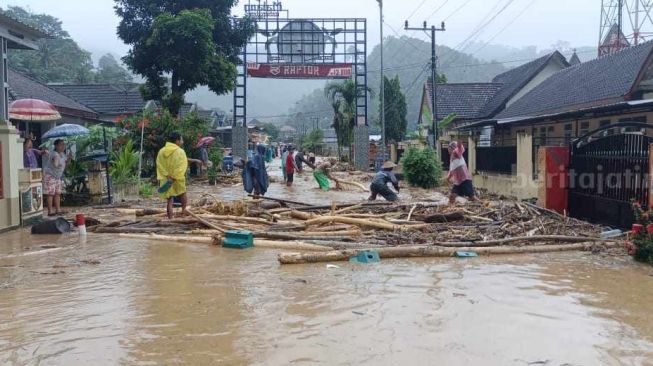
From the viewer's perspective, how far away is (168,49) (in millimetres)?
24906

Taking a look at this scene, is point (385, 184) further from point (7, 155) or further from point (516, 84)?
point (516, 84)

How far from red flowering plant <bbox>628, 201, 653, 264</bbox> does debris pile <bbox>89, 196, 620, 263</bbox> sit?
0.72 m

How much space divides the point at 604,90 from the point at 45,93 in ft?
74.5

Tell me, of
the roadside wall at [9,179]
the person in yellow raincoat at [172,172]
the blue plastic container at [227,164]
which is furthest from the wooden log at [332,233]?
the blue plastic container at [227,164]

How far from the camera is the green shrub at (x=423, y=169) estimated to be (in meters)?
20.8

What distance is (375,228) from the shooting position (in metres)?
9.19

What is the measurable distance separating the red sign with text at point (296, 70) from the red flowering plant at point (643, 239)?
27.2m

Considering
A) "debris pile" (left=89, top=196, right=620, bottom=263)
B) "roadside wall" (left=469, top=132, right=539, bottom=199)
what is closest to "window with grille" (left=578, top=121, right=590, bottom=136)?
"roadside wall" (left=469, top=132, right=539, bottom=199)

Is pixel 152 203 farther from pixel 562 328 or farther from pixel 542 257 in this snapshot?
pixel 562 328

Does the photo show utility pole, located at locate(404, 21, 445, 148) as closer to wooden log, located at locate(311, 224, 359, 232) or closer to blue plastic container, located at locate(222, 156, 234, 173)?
blue plastic container, located at locate(222, 156, 234, 173)

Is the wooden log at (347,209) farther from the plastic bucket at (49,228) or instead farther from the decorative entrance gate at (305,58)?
the decorative entrance gate at (305,58)

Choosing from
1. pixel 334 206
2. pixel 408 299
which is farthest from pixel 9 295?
pixel 334 206

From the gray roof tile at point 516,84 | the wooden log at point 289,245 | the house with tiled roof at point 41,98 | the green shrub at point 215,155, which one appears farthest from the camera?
the gray roof tile at point 516,84

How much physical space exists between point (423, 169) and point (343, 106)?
1007 inches
